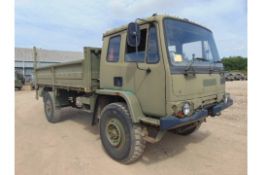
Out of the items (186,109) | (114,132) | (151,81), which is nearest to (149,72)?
(151,81)

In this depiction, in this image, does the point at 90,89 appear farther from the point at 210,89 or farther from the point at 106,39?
the point at 210,89

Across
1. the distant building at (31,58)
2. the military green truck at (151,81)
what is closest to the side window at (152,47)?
the military green truck at (151,81)

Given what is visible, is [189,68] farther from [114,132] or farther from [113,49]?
[114,132]

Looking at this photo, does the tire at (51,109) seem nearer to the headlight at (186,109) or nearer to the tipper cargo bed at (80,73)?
the tipper cargo bed at (80,73)

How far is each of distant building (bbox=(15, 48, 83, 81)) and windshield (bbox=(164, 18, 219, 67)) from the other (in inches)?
1003

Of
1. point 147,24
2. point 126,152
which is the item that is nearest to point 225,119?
point 126,152

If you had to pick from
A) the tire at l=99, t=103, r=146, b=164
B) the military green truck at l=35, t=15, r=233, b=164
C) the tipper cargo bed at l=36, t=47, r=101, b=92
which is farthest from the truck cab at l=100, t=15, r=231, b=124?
the tipper cargo bed at l=36, t=47, r=101, b=92

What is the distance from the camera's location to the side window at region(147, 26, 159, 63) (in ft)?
10.7

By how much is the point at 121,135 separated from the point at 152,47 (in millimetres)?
1627

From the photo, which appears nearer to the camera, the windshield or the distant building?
the windshield

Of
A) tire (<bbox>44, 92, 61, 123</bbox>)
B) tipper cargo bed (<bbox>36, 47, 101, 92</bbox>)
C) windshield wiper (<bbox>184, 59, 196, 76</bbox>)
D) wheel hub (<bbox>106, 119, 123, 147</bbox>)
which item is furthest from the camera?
tire (<bbox>44, 92, 61, 123</bbox>)

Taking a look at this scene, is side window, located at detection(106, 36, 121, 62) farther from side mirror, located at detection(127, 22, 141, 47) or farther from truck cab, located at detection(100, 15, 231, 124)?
side mirror, located at detection(127, 22, 141, 47)

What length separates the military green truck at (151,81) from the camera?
317cm

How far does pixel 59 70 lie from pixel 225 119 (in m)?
5.22
